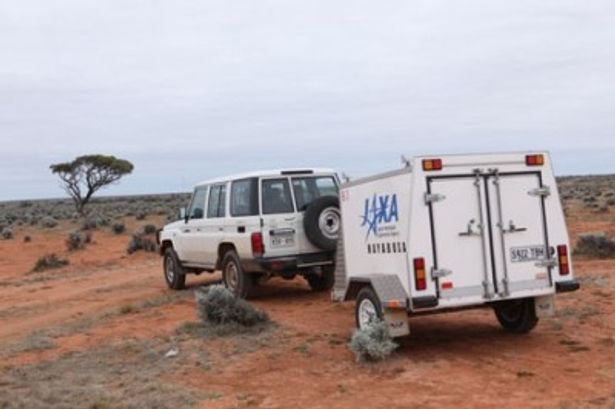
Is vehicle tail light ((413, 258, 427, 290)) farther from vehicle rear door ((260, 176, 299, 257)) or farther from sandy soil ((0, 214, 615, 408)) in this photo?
vehicle rear door ((260, 176, 299, 257))

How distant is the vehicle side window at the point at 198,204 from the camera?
15.1 metres

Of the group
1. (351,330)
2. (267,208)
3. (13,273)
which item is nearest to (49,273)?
(13,273)

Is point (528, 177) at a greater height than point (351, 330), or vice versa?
point (528, 177)

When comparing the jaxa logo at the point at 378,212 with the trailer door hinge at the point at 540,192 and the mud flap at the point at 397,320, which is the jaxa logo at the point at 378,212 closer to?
the mud flap at the point at 397,320

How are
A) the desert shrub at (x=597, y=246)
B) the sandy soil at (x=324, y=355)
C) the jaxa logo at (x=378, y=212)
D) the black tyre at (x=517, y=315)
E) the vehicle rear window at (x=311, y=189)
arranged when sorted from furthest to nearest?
the desert shrub at (x=597, y=246) < the vehicle rear window at (x=311, y=189) < the black tyre at (x=517, y=315) < the jaxa logo at (x=378, y=212) < the sandy soil at (x=324, y=355)

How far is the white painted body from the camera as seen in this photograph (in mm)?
8555

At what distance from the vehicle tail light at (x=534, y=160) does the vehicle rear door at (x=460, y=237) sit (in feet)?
2.24

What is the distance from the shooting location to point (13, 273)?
25.5 m

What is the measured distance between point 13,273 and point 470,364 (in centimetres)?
2042

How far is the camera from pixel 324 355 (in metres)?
9.44

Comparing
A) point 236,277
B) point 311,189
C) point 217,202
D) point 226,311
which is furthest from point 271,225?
point 226,311

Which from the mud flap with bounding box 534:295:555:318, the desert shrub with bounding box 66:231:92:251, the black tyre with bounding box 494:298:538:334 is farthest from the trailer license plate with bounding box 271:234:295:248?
the desert shrub with bounding box 66:231:92:251

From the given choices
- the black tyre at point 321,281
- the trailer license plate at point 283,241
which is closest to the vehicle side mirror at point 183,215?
the black tyre at point 321,281

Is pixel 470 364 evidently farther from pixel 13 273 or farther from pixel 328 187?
pixel 13 273
